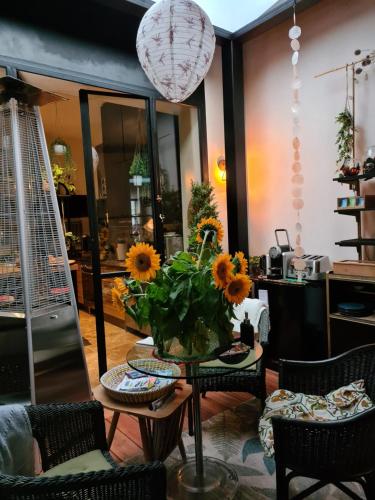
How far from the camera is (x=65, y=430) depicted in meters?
1.47

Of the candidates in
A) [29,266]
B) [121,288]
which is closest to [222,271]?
[121,288]

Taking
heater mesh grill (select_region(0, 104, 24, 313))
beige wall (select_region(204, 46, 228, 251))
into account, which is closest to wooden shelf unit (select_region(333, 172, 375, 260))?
beige wall (select_region(204, 46, 228, 251))

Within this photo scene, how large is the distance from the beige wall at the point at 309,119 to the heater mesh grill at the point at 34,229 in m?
2.10

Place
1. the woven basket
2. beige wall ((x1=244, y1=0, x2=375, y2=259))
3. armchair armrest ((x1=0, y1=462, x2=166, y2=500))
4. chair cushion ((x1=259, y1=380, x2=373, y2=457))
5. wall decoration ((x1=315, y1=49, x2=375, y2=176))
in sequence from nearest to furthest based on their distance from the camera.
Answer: armchair armrest ((x1=0, y1=462, x2=166, y2=500))
chair cushion ((x1=259, y1=380, x2=373, y2=457))
the woven basket
wall decoration ((x1=315, y1=49, x2=375, y2=176))
beige wall ((x1=244, y1=0, x2=375, y2=259))

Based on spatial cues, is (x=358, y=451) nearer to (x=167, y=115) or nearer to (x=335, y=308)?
(x=335, y=308)

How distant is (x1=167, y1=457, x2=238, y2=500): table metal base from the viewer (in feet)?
5.74

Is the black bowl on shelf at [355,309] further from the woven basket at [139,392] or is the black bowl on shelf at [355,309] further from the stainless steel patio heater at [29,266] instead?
the stainless steel patio heater at [29,266]

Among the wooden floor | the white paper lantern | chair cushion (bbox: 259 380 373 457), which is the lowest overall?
the wooden floor

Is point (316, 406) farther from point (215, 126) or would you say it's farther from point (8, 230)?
point (215, 126)

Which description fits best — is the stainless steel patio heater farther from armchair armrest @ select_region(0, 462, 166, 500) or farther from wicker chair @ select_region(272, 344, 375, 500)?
wicker chair @ select_region(272, 344, 375, 500)

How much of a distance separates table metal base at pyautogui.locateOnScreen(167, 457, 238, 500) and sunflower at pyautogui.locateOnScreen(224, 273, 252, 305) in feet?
3.57

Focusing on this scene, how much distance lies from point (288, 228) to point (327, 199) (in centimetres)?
48

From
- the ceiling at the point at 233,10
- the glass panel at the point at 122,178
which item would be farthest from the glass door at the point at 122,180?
the ceiling at the point at 233,10

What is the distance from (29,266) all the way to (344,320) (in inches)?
91.2
